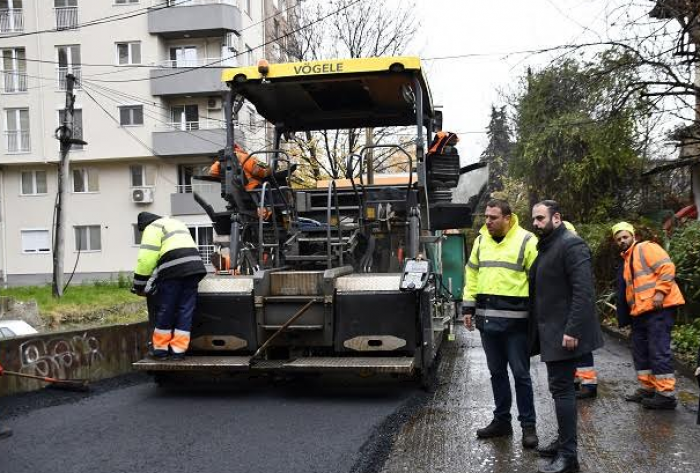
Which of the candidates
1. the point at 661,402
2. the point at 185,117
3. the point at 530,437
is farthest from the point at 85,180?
the point at 530,437

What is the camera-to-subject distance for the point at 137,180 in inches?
1185

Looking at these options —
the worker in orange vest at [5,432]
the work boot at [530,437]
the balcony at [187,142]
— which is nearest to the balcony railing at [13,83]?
the balcony at [187,142]

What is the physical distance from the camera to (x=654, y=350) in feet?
19.1

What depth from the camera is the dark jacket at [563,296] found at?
13.8 ft

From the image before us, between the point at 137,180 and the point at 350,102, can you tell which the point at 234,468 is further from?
the point at 137,180

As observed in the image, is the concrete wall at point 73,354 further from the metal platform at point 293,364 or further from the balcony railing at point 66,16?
the balcony railing at point 66,16

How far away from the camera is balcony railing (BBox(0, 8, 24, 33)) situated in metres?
30.0

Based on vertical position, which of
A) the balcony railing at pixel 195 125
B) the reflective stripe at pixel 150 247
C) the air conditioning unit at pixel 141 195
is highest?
the balcony railing at pixel 195 125

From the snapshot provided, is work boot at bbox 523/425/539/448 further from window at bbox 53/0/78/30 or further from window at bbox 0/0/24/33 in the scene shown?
window at bbox 0/0/24/33

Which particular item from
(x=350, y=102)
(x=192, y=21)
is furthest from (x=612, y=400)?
(x=192, y=21)

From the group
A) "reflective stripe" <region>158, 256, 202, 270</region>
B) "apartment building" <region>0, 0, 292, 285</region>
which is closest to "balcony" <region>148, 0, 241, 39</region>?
"apartment building" <region>0, 0, 292, 285</region>

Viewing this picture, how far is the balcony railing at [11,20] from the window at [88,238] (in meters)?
8.36

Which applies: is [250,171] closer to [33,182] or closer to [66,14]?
[66,14]

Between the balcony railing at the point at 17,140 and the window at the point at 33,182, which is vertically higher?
the balcony railing at the point at 17,140
